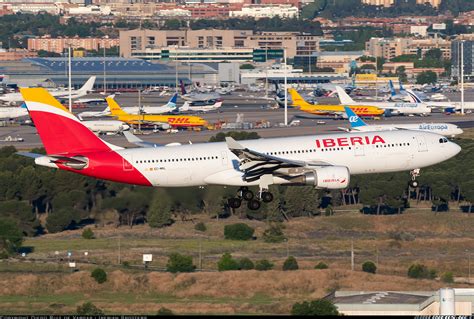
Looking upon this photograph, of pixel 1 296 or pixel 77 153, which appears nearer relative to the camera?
pixel 77 153

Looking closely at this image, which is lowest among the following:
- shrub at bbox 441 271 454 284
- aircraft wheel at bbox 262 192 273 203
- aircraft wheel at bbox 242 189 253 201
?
shrub at bbox 441 271 454 284

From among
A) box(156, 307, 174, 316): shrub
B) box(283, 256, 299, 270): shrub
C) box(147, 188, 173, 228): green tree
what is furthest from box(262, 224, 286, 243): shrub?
box(156, 307, 174, 316): shrub

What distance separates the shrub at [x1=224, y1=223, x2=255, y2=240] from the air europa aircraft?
53.9 metres

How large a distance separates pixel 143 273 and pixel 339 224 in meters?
32.6

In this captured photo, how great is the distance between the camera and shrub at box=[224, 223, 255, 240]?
14400cm

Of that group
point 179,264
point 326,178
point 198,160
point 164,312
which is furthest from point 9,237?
point 326,178

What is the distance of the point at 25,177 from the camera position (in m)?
150

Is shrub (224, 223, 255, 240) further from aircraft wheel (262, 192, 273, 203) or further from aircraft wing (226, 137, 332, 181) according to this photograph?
aircraft wheel (262, 192, 273, 203)

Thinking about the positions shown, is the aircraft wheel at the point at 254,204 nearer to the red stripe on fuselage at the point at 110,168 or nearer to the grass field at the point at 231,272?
the red stripe on fuselage at the point at 110,168

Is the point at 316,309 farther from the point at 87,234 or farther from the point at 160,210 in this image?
the point at 87,234

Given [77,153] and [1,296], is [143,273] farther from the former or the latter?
[77,153]

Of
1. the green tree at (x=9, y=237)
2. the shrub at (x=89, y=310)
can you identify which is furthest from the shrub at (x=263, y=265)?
the green tree at (x=9, y=237)

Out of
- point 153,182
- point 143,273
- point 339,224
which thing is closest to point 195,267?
point 143,273

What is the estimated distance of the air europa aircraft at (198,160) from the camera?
88.0m
